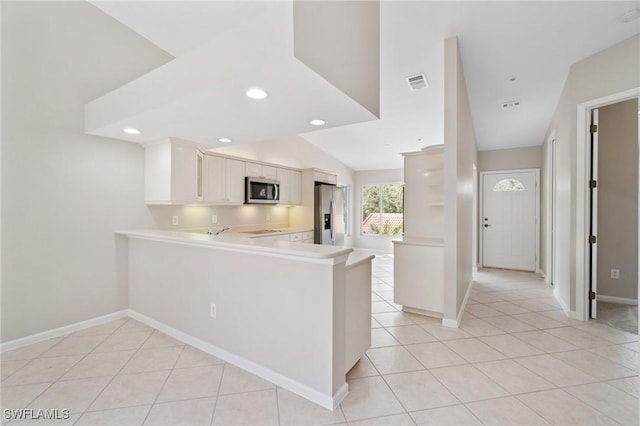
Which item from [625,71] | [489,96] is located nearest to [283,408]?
[625,71]

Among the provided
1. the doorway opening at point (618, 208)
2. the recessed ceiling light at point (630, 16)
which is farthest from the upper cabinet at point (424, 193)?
the doorway opening at point (618, 208)

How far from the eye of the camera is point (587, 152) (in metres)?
3.05

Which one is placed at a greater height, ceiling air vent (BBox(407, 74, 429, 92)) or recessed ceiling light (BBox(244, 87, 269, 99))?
ceiling air vent (BBox(407, 74, 429, 92))

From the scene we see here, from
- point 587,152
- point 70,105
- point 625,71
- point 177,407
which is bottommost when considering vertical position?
point 177,407

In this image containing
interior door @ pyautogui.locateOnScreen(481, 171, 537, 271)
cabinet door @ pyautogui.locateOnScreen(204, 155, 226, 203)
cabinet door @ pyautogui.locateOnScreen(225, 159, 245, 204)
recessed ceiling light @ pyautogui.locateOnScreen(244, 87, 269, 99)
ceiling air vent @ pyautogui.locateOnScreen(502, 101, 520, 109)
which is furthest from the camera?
Result: interior door @ pyautogui.locateOnScreen(481, 171, 537, 271)

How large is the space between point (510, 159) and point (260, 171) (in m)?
5.10

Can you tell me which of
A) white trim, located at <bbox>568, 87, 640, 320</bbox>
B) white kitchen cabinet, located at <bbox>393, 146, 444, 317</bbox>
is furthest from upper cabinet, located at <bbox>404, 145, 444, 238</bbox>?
white trim, located at <bbox>568, 87, 640, 320</bbox>

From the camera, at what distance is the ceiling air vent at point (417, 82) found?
12.0 feet

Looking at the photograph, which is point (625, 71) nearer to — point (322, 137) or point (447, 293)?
point (447, 293)

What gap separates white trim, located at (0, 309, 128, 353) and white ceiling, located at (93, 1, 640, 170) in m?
2.99

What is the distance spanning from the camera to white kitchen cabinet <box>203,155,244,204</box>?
12.9ft

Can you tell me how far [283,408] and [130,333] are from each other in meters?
2.01

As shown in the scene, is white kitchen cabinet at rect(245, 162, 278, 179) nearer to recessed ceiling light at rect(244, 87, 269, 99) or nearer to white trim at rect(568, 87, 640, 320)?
recessed ceiling light at rect(244, 87, 269, 99)

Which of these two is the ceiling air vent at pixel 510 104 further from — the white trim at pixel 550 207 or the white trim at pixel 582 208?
the white trim at pixel 582 208
